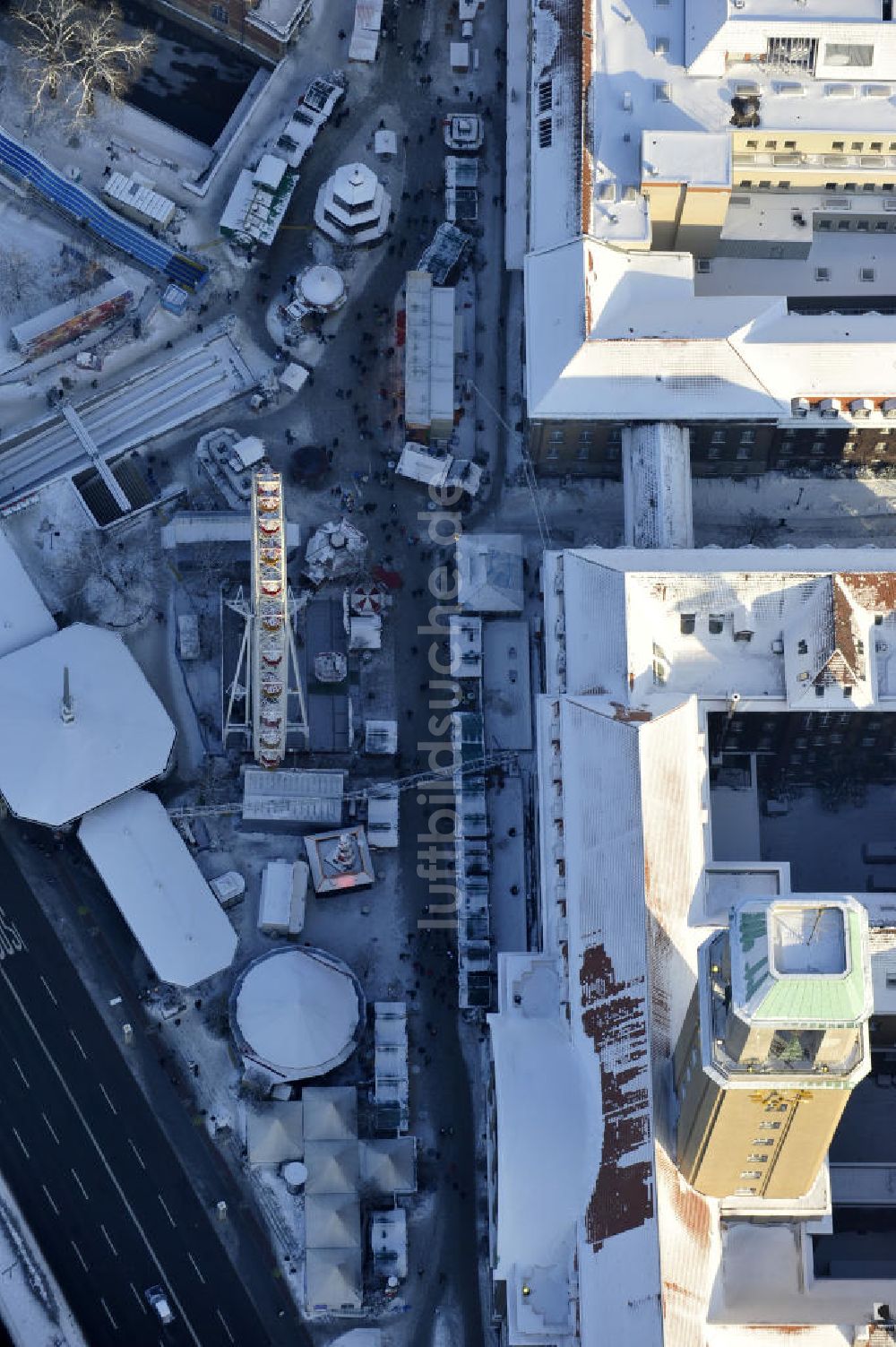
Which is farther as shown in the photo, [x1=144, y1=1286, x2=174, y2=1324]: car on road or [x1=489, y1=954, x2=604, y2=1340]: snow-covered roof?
[x1=144, y1=1286, x2=174, y2=1324]: car on road

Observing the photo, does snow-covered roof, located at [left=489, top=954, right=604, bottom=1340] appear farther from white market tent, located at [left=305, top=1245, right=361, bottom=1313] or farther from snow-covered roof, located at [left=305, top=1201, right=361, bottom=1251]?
snow-covered roof, located at [left=305, top=1201, right=361, bottom=1251]

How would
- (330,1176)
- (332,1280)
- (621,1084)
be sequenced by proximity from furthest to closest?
1. (330,1176)
2. (332,1280)
3. (621,1084)

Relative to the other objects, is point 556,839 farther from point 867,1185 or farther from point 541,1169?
point 867,1185

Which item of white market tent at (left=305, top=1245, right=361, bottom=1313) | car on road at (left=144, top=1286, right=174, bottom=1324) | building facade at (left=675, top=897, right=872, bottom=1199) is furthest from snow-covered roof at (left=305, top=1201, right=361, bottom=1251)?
building facade at (left=675, top=897, right=872, bottom=1199)

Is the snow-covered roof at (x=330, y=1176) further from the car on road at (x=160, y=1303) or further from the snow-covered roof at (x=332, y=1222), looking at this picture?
the car on road at (x=160, y=1303)

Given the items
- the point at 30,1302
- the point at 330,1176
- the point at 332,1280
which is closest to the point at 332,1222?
the point at 330,1176

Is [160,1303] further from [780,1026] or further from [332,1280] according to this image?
[780,1026]

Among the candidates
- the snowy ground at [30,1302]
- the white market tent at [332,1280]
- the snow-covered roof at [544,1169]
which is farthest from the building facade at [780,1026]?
the snowy ground at [30,1302]

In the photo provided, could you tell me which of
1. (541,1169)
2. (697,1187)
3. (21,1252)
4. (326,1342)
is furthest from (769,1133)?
(21,1252)

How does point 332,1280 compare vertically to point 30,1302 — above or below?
above
